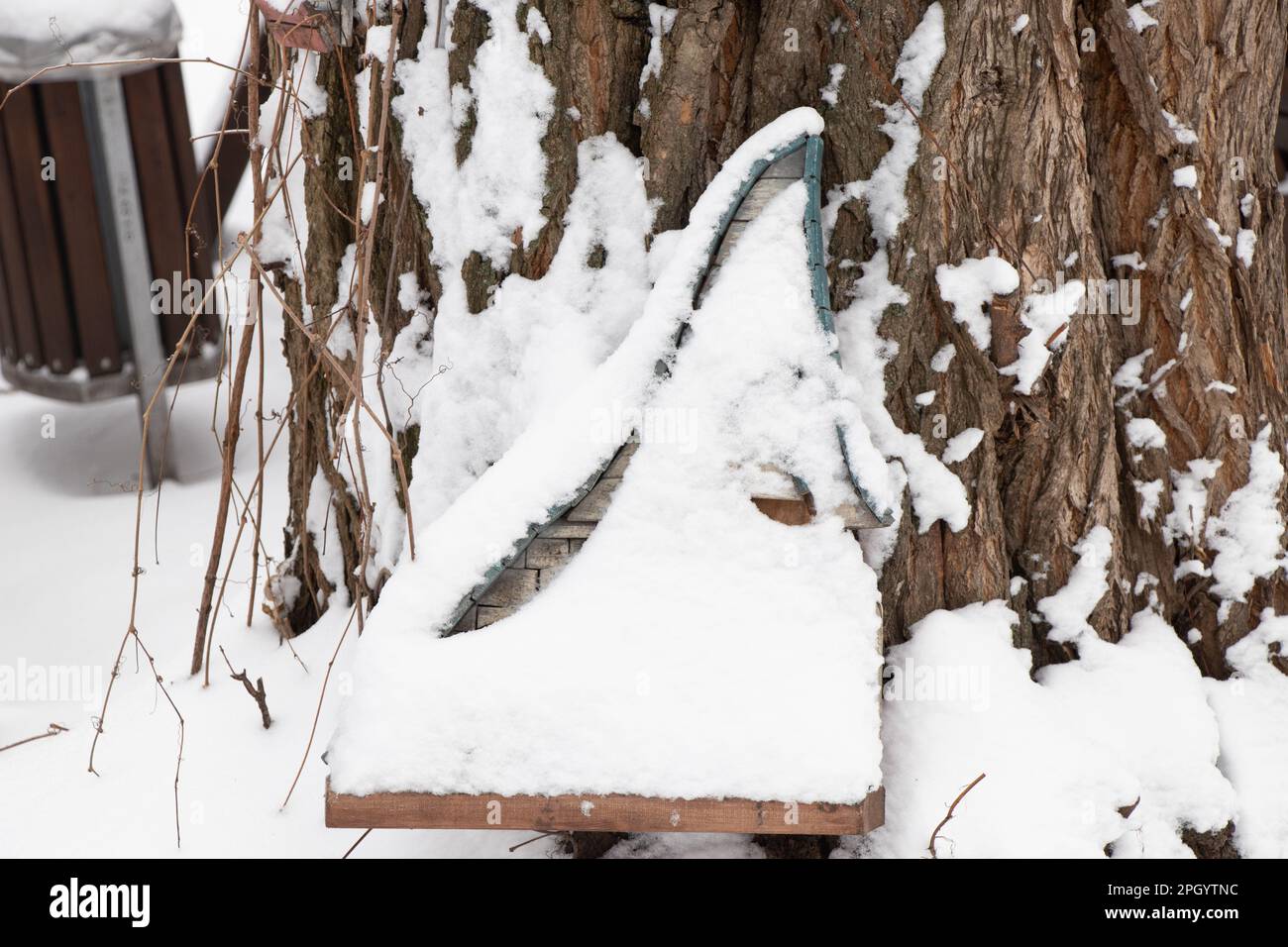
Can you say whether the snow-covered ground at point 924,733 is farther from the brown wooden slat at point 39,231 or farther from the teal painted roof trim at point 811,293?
the brown wooden slat at point 39,231

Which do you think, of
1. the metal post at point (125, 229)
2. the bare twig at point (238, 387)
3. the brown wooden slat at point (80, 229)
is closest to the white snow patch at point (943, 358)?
the bare twig at point (238, 387)

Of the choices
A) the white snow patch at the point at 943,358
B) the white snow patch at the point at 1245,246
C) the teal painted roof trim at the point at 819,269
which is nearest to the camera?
the teal painted roof trim at the point at 819,269

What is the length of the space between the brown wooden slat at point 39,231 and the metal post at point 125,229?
0.59 feet

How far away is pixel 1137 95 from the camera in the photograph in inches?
76.9

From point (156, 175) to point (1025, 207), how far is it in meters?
3.56

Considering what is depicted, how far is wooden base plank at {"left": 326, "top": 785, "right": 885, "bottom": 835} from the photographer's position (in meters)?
1.51

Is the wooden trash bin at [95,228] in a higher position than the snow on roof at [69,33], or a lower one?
lower

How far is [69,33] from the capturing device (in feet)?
12.4

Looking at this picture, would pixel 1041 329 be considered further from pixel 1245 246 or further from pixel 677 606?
pixel 677 606

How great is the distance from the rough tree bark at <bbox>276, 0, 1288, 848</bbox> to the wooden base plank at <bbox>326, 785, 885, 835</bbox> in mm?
495

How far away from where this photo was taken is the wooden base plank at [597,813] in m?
1.51

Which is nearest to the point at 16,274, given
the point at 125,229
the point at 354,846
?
the point at 125,229

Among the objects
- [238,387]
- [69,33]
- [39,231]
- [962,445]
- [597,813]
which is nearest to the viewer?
[597,813]

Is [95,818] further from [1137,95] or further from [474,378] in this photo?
[1137,95]
